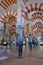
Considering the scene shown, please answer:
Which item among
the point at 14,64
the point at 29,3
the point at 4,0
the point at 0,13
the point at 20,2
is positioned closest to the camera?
the point at 14,64

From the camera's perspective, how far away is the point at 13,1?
16.8 metres

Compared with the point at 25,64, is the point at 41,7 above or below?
above

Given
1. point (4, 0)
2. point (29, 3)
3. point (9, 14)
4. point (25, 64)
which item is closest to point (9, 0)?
point (4, 0)

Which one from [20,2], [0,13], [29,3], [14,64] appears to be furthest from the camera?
[0,13]

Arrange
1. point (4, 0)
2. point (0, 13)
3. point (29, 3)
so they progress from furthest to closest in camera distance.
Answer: point (0, 13) < point (29, 3) < point (4, 0)

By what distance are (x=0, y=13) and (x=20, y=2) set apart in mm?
7123

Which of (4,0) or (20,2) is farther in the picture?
(4,0)

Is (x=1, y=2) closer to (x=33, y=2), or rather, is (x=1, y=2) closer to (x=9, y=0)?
(x=9, y=0)

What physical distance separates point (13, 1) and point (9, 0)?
647 mm

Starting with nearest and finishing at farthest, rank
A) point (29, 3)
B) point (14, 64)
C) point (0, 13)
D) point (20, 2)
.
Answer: point (14, 64) < point (20, 2) < point (29, 3) < point (0, 13)

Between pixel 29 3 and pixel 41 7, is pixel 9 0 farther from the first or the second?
pixel 41 7

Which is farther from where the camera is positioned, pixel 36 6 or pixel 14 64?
pixel 36 6

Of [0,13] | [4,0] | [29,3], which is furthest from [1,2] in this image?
[0,13]

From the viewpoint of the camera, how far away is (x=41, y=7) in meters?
18.2
